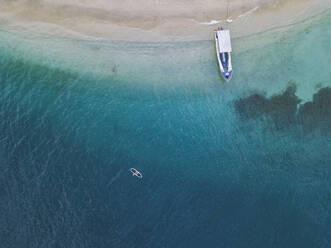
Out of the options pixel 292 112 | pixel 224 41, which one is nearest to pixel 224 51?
pixel 224 41

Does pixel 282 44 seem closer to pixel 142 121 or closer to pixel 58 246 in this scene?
pixel 142 121

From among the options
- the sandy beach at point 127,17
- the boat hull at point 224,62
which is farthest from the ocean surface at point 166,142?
the sandy beach at point 127,17

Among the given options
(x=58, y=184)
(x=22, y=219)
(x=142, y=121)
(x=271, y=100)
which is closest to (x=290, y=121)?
(x=271, y=100)

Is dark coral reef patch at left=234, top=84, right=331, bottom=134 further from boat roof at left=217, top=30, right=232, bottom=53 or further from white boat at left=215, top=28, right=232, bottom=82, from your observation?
boat roof at left=217, top=30, right=232, bottom=53

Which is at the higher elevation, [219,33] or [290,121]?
[219,33]

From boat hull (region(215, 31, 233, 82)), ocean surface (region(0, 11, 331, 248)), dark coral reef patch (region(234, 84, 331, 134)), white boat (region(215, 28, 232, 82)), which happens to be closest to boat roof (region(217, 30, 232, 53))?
white boat (region(215, 28, 232, 82))

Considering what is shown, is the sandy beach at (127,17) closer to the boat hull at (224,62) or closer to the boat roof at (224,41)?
the boat roof at (224,41)

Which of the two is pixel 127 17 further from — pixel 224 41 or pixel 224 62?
pixel 224 62
